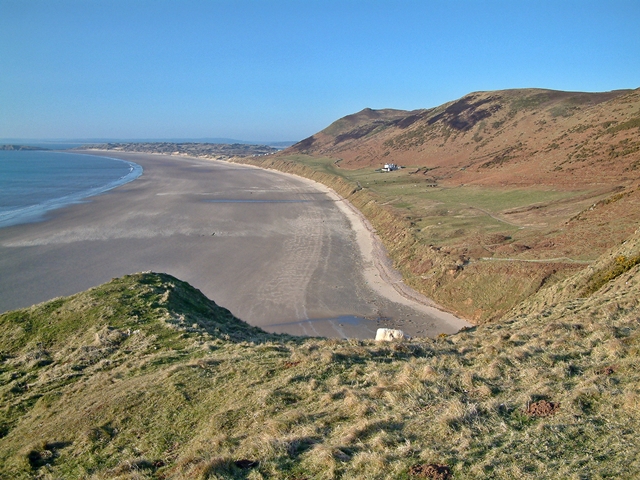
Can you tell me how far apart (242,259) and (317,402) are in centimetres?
2553

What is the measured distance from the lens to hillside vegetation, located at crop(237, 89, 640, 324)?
968 inches

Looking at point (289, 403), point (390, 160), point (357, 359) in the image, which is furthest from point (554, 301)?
point (390, 160)

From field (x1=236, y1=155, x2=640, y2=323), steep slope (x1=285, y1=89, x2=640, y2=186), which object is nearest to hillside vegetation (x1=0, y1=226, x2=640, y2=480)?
field (x1=236, y1=155, x2=640, y2=323)

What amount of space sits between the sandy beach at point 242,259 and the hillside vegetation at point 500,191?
2.40 metres

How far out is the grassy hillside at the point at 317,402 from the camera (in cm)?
649

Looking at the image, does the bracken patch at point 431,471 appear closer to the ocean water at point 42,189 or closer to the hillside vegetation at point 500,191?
the hillside vegetation at point 500,191

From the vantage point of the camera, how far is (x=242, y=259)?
33.6m

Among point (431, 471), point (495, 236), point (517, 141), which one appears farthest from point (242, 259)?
point (517, 141)

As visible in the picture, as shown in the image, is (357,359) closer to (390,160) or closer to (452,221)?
(452,221)

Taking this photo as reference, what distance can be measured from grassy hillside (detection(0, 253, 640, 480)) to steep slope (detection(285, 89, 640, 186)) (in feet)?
113

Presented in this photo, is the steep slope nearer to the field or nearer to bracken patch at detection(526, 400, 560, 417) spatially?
the field

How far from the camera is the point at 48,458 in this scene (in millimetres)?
7641

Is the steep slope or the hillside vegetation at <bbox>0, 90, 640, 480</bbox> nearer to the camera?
the hillside vegetation at <bbox>0, 90, 640, 480</bbox>

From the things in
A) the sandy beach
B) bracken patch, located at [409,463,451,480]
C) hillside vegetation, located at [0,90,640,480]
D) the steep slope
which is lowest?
the sandy beach
